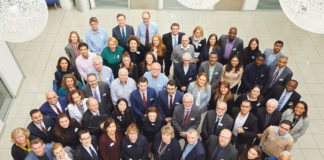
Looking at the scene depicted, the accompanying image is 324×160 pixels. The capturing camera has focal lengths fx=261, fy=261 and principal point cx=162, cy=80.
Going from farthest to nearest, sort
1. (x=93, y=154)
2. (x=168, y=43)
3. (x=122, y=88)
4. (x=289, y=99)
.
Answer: (x=168, y=43) → (x=289, y=99) → (x=122, y=88) → (x=93, y=154)

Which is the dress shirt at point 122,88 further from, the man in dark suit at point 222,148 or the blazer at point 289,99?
the blazer at point 289,99

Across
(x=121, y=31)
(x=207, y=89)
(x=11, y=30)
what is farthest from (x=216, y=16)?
(x=11, y=30)

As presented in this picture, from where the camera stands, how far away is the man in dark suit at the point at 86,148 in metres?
3.82

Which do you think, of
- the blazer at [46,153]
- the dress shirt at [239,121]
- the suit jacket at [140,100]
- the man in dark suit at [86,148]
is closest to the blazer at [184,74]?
the suit jacket at [140,100]

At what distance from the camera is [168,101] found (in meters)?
4.68

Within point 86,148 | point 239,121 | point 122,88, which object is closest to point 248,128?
point 239,121

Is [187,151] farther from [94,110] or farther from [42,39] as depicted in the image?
[42,39]

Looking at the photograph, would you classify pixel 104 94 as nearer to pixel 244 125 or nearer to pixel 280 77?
pixel 244 125

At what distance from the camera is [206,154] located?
13.6 feet

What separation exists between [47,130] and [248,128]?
11.0 ft

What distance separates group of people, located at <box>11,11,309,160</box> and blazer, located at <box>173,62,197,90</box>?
21 millimetres

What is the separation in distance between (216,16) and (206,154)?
632cm

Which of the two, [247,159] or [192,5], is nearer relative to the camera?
[192,5]

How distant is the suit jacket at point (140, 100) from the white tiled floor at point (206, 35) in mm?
2741
